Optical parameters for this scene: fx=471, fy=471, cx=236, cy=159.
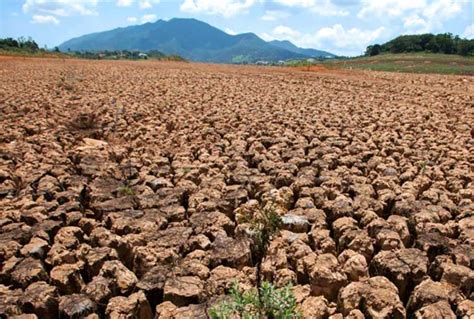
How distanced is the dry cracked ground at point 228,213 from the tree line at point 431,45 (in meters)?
57.4

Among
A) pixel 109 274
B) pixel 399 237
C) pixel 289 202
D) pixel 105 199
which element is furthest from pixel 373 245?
pixel 105 199

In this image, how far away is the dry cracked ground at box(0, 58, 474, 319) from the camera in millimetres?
2479

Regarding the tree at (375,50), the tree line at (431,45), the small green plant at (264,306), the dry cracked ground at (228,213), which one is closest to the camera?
the small green plant at (264,306)

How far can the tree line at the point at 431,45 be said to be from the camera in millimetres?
57812

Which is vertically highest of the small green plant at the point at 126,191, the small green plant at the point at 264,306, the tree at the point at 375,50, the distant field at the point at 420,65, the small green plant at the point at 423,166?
the tree at the point at 375,50

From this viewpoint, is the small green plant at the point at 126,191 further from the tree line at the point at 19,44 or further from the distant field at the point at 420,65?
the tree line at the point at 19,44

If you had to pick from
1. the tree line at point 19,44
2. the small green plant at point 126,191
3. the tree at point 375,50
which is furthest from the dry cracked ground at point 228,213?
the tree at point 375,50

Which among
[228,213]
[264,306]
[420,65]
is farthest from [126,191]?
[420,65]

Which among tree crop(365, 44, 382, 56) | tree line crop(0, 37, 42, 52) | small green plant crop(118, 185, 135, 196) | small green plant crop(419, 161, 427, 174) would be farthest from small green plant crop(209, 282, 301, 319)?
tree crop(365, 44, 382, 56)

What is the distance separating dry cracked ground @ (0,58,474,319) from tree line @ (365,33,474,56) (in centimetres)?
5739

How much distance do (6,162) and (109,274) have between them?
8.43 ft

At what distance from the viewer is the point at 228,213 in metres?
3.52

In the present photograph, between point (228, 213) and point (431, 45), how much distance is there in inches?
2474

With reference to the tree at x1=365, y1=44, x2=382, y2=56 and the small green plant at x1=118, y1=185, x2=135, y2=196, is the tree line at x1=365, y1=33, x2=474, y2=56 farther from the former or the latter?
the small green plant at x1=118, y1=185, x2=135, y2=196
